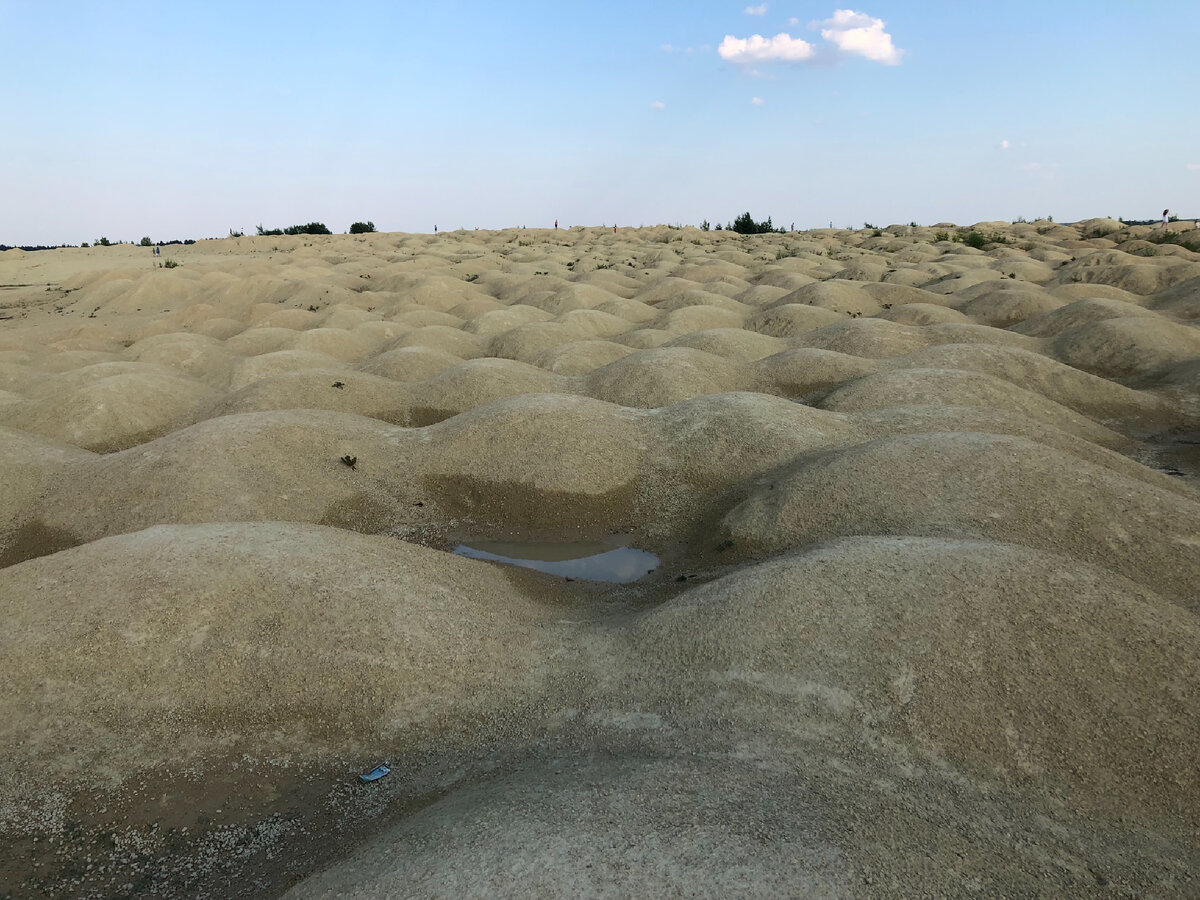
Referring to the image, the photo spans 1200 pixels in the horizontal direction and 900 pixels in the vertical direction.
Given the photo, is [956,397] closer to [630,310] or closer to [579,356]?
Result: [579,356]

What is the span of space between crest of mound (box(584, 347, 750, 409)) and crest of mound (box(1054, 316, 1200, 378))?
14783mm

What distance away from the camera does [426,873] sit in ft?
22.3

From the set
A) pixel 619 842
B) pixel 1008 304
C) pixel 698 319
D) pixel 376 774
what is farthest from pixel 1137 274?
pixel 376 774

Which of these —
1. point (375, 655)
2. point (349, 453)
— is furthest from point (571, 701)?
point (349, 453)

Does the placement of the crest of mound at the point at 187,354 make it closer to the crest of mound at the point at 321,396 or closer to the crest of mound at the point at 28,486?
the crest of mound at the point at 321,396

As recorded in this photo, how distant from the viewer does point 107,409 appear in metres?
26.1

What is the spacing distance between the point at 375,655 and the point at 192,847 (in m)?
3.40

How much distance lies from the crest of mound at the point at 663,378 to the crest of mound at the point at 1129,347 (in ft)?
48.5

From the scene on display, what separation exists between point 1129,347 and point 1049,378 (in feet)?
21.9

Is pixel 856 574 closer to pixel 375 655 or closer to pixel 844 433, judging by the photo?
pixel 375 655

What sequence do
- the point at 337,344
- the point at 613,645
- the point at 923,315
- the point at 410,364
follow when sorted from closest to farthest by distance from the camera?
the point at 613,645, the point at 410,364, the point at 337,344, the point at 923,315

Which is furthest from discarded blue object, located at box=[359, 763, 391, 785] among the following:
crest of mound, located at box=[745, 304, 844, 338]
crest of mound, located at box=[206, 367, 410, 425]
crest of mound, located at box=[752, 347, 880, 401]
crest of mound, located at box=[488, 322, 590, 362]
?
crest of mound, located at box=[745, 304, 844, 338]

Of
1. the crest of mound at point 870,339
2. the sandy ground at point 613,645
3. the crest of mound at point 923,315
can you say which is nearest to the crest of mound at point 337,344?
the sandy ground at point 613,645

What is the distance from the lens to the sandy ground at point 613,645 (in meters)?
7.64
